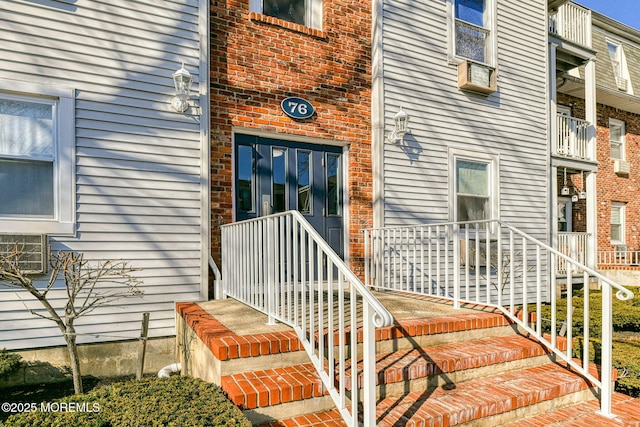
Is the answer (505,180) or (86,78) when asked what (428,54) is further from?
(86,78)

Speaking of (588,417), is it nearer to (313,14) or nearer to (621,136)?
(313,14)

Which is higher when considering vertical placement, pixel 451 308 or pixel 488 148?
pixel 488 148

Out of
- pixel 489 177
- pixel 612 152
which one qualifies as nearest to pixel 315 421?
pixel 489 177

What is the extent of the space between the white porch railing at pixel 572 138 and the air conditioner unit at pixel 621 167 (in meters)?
3.56

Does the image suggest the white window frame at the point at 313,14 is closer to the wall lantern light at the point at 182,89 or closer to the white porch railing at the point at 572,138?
the wall lantern light at the point at 182,89

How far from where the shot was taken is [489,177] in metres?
7.04

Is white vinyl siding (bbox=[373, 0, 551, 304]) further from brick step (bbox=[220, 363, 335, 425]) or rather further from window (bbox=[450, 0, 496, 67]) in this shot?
brick step (bbox=[220, 363, 335, 425])

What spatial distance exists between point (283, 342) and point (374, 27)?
15.9 ft

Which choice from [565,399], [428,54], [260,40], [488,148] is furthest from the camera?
[488,148]

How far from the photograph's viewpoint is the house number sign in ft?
17.1

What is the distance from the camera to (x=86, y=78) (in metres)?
4.11

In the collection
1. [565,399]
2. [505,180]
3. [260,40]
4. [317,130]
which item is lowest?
[565,399]

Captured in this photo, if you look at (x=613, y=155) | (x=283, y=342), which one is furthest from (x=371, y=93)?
(x=613, y=155)

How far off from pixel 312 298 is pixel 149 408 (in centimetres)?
113
